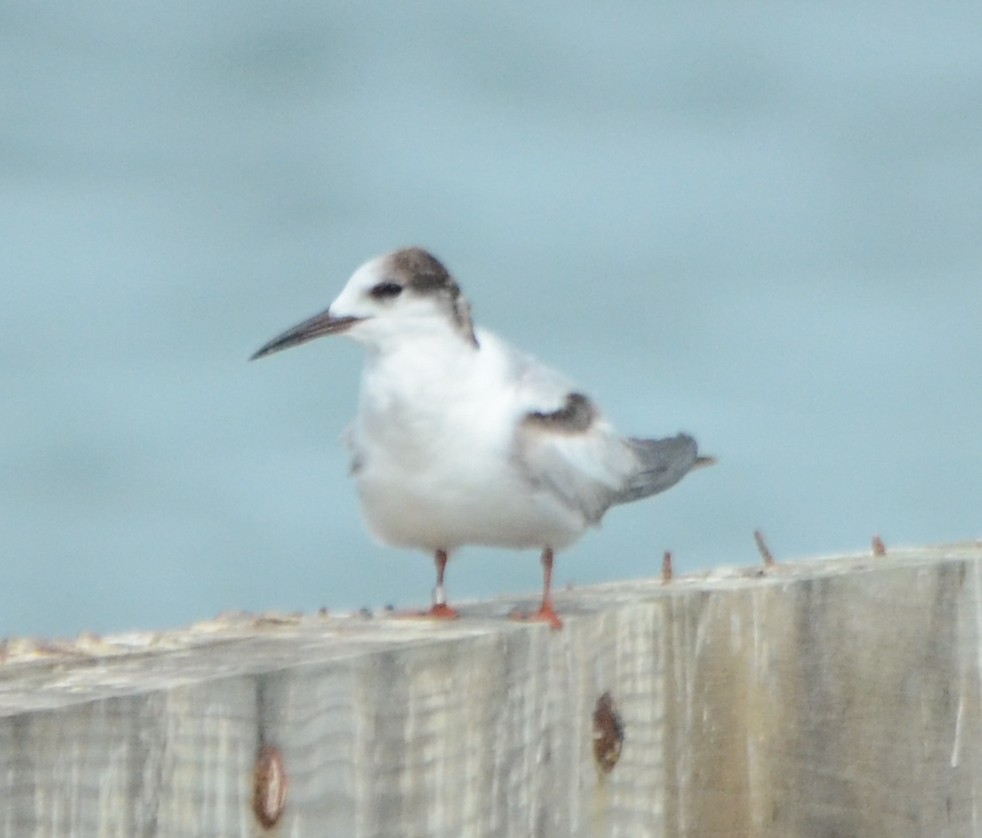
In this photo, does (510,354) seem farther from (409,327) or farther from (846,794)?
(846,794)

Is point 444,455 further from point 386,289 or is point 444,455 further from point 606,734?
point 606,734

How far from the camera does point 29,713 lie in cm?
298

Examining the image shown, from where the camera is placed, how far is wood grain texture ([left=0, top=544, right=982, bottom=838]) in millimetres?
3074

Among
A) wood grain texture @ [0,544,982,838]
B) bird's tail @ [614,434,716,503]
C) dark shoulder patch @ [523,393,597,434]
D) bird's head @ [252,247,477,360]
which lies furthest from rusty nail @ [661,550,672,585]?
bird's tail @ [614,434,716,503]

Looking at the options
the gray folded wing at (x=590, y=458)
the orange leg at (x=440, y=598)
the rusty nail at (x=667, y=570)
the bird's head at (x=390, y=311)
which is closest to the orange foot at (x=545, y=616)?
the orange leg at (x=440, y=598)

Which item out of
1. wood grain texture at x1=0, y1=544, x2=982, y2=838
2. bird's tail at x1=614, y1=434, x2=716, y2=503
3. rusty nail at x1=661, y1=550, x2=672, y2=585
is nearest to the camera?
wood grain texture at x1=0, y1=544, x2=982, y2=838

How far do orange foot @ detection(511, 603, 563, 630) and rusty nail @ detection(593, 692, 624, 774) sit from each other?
160 millimetres

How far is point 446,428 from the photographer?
531cm

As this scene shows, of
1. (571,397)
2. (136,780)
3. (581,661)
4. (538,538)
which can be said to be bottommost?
(136,780)

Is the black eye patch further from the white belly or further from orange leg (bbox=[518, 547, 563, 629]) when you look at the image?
orange leg (bbox=[518, 547, 563, 629])

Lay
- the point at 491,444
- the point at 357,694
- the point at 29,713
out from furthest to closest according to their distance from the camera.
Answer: the point at 491,444, the point at 357,694, the point at 29,713

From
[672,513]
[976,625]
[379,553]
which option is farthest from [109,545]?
[976,625]

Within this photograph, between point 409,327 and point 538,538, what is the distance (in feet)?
2.01

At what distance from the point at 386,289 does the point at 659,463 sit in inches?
48.2
